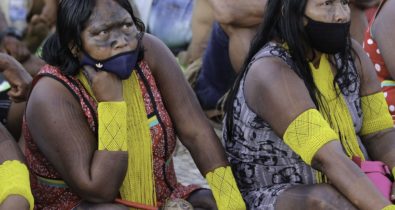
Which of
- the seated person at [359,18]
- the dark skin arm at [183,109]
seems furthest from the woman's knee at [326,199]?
the seated person at [359,18]

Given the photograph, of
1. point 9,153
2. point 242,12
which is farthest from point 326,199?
point 242,12

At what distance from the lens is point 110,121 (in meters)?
4.16

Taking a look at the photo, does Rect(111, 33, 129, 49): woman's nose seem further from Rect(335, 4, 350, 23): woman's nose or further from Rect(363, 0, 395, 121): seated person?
Rect(363, 0, 395, 121): seated person

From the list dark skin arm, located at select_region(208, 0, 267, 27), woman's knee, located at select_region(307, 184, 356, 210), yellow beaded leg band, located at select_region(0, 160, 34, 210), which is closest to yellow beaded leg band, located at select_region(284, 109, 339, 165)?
woman's knee, located at select_region(307, 184, 356, 210)

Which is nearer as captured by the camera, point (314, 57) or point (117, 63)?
point (117, 63)

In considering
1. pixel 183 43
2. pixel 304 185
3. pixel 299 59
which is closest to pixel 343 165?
pixel 304 185

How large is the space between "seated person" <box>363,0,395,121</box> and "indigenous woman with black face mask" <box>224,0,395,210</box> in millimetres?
715

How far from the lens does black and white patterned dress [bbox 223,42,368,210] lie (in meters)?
4.36

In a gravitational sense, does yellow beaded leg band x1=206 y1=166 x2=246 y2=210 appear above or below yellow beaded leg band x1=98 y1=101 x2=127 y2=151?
below

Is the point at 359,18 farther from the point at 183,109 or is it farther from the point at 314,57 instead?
the point at 183,109

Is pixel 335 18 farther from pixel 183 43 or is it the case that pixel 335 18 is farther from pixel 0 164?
pixel 183 43

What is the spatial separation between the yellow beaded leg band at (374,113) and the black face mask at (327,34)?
0.38 metres

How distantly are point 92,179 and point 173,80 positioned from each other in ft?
2.05

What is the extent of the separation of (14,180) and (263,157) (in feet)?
3.60
